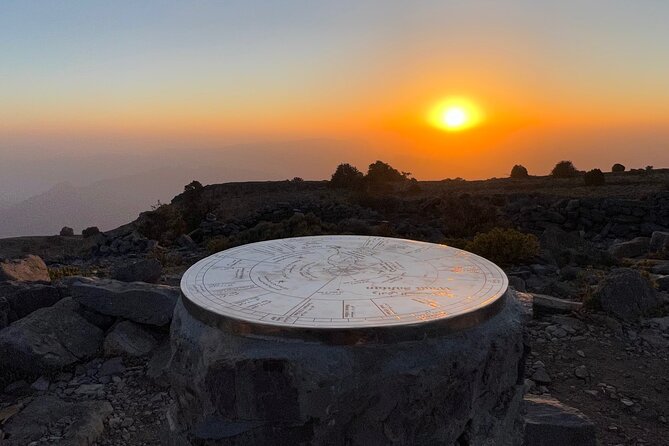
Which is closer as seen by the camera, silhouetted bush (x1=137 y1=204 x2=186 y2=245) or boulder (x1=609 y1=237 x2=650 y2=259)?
boulder (x1=609 y1=237 x2=650 y2=259)

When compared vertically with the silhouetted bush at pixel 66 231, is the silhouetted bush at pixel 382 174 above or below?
above

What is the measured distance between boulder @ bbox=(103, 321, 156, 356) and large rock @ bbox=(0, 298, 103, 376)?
0.22 m

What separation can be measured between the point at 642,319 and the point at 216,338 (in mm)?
6046

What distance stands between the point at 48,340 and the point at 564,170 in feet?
81.0

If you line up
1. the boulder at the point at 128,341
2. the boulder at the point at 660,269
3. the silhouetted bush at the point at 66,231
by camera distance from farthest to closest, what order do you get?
the silhouetted bush at the point at 66,231, the boulder at the point at 660,269, the boulder at the point at 128,341

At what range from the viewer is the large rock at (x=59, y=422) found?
4.57 m

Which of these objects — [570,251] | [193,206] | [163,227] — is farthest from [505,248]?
[193,206]

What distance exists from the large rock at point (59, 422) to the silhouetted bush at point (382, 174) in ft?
64.6

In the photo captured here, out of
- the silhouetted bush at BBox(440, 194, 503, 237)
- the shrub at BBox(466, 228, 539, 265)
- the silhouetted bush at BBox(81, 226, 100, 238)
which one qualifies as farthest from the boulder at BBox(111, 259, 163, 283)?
the silhouetted bush at BBox(81, 226, 100, 238)

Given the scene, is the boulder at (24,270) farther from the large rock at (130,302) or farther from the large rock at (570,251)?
the large rock at (570,251)

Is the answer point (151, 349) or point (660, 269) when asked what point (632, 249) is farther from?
point (151, 349)

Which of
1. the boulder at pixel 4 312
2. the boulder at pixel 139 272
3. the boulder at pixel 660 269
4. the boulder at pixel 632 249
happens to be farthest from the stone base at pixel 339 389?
the boulder at pixel 632 249

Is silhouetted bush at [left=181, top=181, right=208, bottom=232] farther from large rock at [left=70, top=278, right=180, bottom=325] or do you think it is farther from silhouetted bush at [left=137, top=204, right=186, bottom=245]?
large rock at [left=70, top=278, right=180, bottom=325]

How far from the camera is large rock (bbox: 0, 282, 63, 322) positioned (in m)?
6.54
